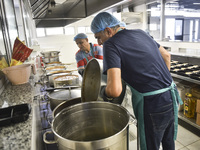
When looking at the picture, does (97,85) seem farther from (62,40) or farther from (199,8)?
(62,40)

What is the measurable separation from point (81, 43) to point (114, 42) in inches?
52.3

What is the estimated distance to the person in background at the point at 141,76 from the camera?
1076 millimetres

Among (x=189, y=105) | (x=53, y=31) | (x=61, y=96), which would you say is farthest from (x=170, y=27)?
(x=53, y=31)

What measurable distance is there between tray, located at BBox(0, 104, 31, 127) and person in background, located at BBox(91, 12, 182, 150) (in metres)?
0.52

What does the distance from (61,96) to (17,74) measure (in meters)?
0.43

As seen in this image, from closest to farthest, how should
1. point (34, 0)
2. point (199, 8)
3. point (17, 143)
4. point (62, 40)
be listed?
point (17, 143) → point (34, 0) → point (199, 8) → point (62, 40)

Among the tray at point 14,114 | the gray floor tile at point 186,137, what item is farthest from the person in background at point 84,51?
the gray floor tile at point 186,137

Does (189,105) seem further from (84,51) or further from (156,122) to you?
(84,51)

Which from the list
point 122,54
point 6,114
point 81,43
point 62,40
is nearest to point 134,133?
point 81,43

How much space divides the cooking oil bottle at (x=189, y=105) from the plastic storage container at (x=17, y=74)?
2.36 m

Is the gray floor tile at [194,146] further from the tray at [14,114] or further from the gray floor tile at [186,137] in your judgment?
the tray at [14,114]

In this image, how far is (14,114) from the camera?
0.73m

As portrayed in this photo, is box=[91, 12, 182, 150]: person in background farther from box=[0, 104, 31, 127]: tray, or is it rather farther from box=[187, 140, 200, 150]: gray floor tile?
box=[187, 140, 200, 150]: gray floor tile

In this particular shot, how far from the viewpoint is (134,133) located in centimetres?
248
